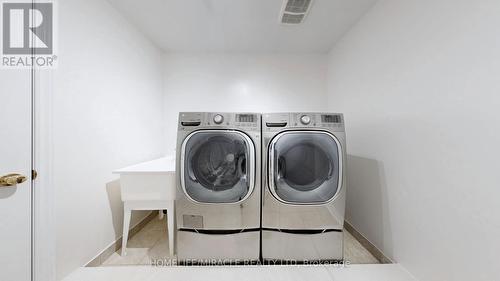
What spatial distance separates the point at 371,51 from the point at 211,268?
237cm

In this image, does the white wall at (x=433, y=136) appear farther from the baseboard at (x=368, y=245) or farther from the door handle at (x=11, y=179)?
the door handle at (x=11, y=179)

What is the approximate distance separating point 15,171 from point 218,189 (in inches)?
46.7

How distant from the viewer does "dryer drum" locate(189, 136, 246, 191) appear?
1.74m

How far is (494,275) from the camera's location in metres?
1.03

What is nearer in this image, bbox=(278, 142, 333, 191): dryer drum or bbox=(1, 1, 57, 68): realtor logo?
bbox=(1, 1, 57, 68): realtor logo

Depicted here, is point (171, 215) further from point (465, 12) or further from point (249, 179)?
point (465, 12)

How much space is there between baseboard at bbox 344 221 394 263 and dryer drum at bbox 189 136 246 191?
1.33 meters

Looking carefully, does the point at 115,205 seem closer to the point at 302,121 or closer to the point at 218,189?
the point at 218,189

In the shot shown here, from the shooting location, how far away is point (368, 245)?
2.00m

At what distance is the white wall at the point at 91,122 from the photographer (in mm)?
1470

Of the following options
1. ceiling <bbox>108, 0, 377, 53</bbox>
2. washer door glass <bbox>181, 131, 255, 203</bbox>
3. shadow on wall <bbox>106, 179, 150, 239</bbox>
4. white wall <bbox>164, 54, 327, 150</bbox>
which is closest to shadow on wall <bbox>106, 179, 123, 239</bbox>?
shadow on wall <bbox>106, 179, 150, 239</bbox>

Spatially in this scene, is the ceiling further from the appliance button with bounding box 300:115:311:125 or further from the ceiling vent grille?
the appliance button with bounding box 300:115:311:125

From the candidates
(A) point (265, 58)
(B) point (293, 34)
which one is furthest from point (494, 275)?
(A) point (265, 58)

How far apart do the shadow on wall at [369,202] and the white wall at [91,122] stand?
2.36m
